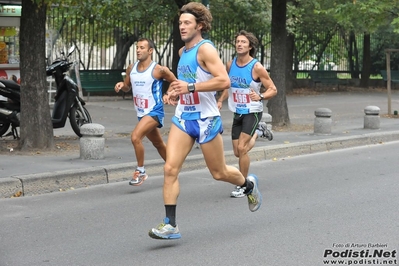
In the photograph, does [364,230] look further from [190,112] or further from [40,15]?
[40,15]

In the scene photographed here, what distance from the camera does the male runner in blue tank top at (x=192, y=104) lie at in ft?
21.2

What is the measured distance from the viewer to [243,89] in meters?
9.07

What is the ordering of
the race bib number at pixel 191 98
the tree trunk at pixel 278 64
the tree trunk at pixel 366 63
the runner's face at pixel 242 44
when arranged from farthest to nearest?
the tree trunk at pixel 366 63 < the tree trunk at pixel 278 64 < the runner's face at pixel 242 44 < the race bib number at pixel 191 98

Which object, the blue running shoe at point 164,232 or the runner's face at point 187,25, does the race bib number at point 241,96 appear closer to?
the runner's face at point 187,25

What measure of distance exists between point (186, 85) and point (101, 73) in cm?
1916

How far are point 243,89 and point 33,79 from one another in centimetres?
415

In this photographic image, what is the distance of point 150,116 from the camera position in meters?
9.41

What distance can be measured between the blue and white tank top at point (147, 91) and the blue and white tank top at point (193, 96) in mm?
2626

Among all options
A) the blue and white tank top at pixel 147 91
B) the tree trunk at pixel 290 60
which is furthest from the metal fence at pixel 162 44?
the blue and white tank top at pixel 147 91

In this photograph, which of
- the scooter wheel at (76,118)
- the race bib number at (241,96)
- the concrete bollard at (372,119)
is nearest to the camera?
the race bib number at (241,96)

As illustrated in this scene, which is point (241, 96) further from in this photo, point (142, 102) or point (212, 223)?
point (212, 223)

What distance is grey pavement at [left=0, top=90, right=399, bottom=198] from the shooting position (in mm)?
9609

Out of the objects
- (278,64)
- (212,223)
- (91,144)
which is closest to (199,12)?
(212,223)

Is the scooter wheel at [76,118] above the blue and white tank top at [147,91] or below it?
below
